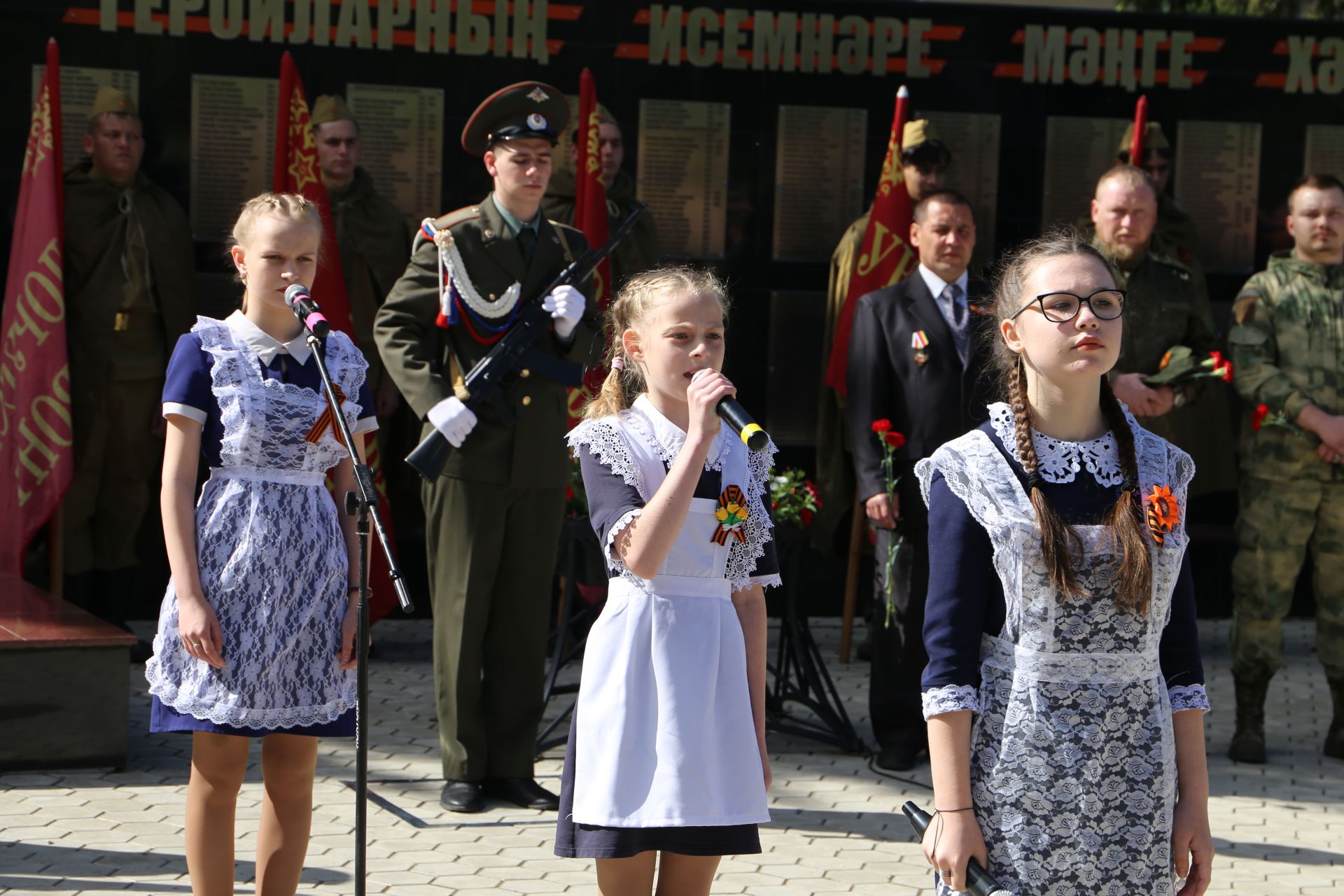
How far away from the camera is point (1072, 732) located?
2.74 meters

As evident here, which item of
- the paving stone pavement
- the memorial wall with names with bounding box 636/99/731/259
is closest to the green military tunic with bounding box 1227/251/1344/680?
the paving stone pavement

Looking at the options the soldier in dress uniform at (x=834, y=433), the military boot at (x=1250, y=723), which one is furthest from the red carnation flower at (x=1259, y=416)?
the soldier in dress uniform at (x=834, y=433)

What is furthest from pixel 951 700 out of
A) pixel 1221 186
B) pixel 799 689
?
pixel 1221 186

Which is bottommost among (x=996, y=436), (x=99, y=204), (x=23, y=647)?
(x=23, y=647)

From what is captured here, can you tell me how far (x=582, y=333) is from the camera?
5.59 metres

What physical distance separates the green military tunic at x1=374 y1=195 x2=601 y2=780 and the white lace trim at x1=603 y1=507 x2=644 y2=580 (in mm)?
2116

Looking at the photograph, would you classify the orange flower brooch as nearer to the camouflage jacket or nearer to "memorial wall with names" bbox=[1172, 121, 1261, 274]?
the camouflage jacket

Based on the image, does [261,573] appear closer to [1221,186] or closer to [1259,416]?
[1259,416]

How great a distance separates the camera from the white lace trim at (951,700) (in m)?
2.73

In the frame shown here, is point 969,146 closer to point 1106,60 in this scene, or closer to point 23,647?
point 1106,60

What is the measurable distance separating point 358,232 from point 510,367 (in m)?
2.91

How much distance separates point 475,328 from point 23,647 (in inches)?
73.5

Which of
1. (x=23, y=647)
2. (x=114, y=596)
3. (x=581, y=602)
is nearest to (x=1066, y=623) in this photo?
(x=23, y=647)

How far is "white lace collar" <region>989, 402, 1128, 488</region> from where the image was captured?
9.30 feet
